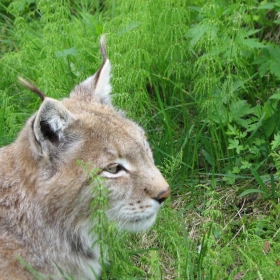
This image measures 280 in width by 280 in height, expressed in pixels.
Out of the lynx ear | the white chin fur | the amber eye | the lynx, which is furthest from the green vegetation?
the lynx ear

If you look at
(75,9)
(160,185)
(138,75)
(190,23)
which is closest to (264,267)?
(160,185)

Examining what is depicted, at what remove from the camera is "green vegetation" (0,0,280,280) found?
5.50 meters

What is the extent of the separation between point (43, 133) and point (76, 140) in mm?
230

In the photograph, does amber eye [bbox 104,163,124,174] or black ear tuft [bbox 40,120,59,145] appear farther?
amber eye [bbox 104,163,124,174]

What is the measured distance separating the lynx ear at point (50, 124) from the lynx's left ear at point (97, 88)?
0.51 m

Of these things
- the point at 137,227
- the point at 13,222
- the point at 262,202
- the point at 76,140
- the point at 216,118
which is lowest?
the point at 262,202

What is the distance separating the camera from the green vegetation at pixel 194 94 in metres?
5.50

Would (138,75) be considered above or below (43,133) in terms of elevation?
below

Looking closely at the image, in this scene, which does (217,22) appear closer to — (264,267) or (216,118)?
(216,118)

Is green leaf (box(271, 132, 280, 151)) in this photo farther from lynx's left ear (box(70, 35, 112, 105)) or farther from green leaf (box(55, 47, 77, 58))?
green leaf (box(55, 47, 77, 58))

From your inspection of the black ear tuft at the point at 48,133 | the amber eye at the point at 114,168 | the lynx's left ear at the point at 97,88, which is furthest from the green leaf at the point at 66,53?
the amber eye at the point at 114,168

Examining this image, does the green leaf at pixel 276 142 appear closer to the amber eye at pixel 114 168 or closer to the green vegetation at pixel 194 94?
the green vegetation at pixel 194 94

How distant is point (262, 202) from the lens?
5559 millimetres

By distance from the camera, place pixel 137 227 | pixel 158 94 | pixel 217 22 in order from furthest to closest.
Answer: pixel 158 94
pixel 217 22
pixel 137 227
